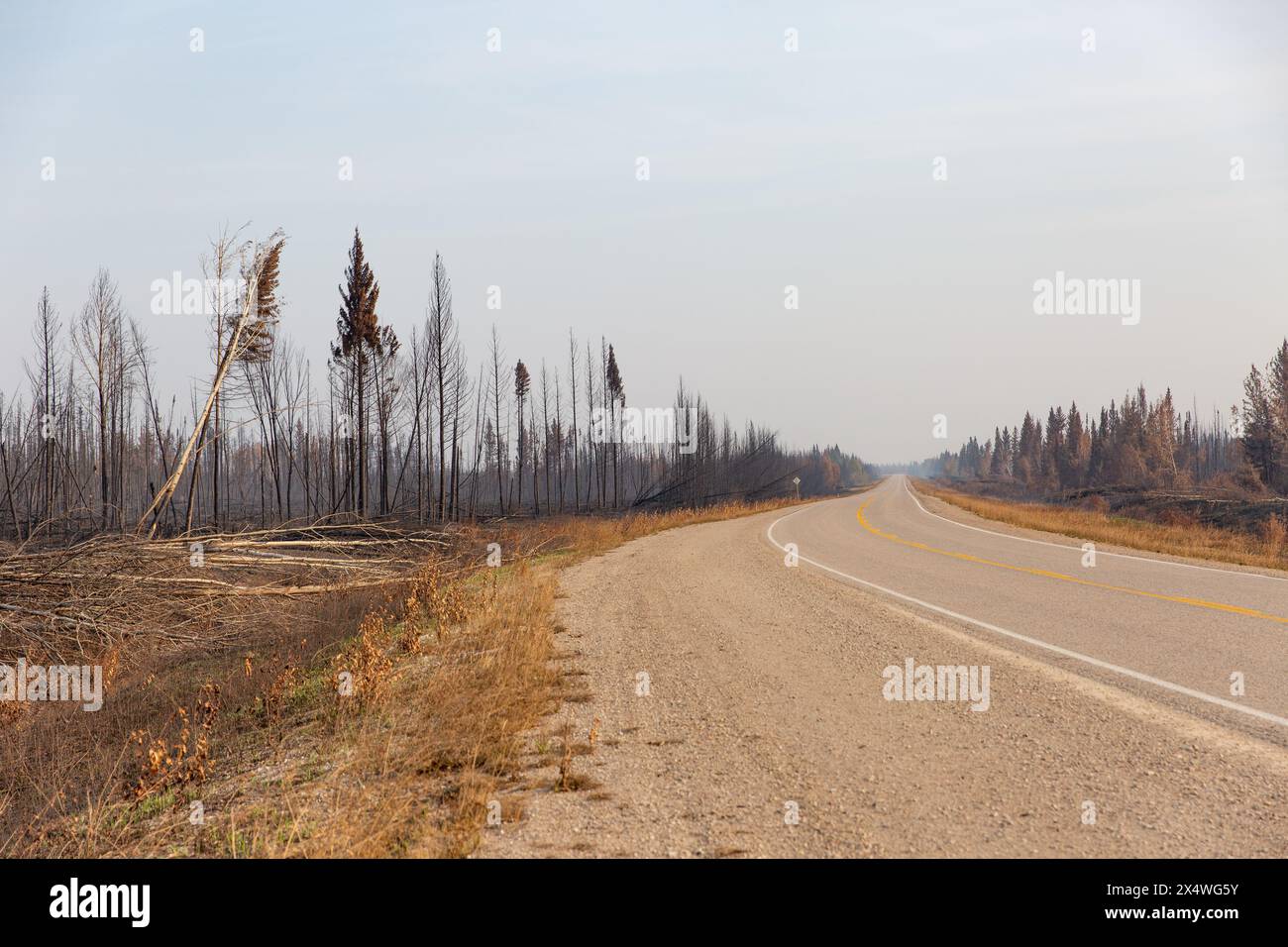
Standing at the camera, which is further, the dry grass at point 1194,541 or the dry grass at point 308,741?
the dry grass at point 1194,541

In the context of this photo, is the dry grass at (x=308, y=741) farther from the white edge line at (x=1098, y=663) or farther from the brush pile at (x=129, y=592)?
the white edge line at (x=1098, y=663)

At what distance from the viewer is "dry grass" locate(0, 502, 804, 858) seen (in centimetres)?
387

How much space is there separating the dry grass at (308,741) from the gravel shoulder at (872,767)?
39 centimetres

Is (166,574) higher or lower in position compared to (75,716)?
higher

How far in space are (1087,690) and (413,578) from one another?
9331 mm

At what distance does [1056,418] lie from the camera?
11712 cm

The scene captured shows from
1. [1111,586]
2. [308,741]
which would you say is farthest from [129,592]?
[1111,586]

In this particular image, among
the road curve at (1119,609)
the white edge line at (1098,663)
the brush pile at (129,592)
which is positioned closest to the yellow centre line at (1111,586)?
the road curve at (1119,609)

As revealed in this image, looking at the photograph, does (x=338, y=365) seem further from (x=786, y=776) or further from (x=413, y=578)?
(x=786, y=776)

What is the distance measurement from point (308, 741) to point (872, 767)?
4.17 meters

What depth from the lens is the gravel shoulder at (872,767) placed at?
3455mm

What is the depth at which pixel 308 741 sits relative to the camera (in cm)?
543
